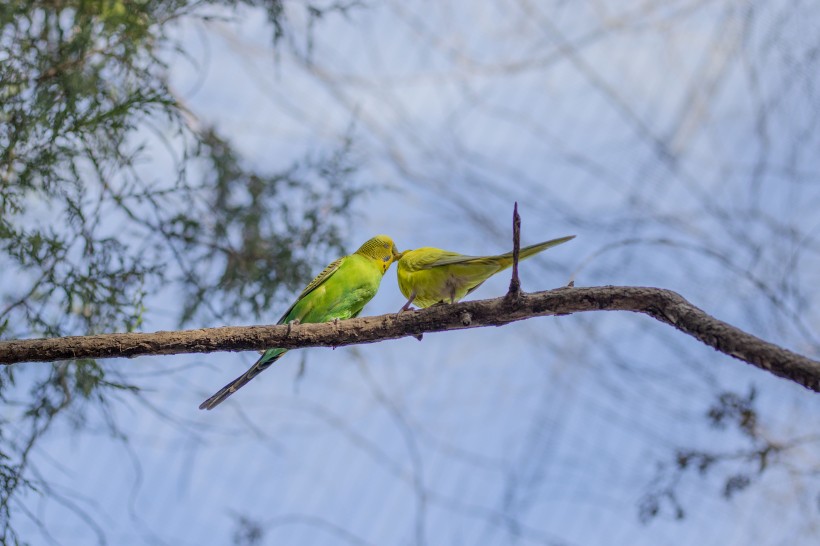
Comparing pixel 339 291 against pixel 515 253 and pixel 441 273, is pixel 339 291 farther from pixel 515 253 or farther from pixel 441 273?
pixel 515 253

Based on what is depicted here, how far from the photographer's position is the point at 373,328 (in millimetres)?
1825

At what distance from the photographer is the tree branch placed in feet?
4.90

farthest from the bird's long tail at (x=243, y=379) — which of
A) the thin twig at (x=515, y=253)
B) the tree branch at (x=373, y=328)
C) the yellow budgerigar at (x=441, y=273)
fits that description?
the thin twig at (x=515, y=253)

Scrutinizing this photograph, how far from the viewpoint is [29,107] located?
2287 millimetres

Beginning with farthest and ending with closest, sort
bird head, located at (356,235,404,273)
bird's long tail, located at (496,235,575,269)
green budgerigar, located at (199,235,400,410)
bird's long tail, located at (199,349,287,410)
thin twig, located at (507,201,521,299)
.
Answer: bird head, located at (356,235,404,273), green budgerigar, located at (199,235,400,410), bird's long tail, located at (199,349,287,410), bird's long tail, located at (496,235,575,269), thin twig, located at (507,201,521,299)

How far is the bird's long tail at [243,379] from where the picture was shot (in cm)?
214

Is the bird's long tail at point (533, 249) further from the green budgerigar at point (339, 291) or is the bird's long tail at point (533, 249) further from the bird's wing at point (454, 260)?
the green budgerigar at point (339, 291)

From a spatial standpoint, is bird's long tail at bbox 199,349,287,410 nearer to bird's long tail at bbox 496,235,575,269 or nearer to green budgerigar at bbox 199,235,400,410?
green budgerigar at bbox 199,235,400,410

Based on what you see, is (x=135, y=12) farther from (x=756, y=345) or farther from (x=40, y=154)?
(x=756, y=345)

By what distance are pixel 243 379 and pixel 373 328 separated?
57 cm

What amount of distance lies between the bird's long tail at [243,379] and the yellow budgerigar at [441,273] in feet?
1.27

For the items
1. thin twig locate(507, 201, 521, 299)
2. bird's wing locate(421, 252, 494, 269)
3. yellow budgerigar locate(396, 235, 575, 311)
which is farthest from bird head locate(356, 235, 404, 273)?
thin twig locate(507, 201, 521, 299)

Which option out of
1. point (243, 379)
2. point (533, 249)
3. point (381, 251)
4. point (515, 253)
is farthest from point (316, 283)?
point (515, 253)

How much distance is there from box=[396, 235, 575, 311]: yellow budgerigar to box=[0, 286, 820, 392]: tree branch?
145mm
